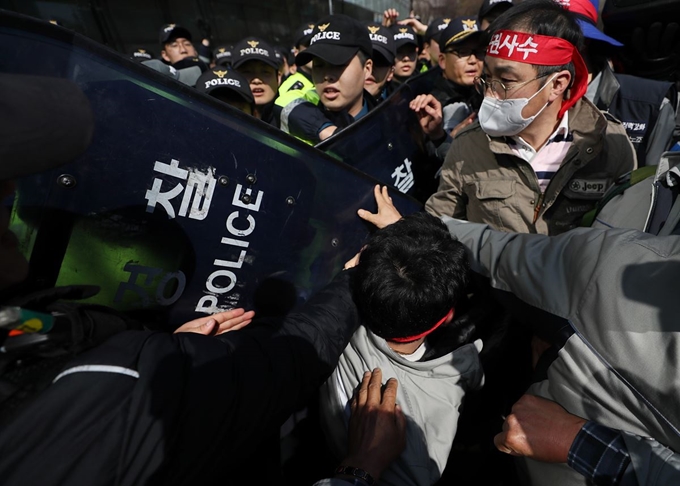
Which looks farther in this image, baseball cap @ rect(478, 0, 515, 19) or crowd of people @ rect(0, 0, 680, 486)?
baseball cap @ rect(478, 0, 515, 19)

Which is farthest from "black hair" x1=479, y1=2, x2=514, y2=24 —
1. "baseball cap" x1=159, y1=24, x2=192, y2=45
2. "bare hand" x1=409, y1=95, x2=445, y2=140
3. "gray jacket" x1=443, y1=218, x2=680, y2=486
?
"baseball cap" x1=159, y1=24, x2=192, y2=45

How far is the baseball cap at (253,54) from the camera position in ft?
12.7

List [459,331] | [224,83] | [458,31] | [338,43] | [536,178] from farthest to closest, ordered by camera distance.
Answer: [458,31] < [224,83] < [338,43] < [536,178] < [459,331]

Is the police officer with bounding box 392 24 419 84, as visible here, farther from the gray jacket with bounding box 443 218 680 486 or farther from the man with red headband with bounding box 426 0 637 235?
the gray jacket with bounding box 443 218 680 486

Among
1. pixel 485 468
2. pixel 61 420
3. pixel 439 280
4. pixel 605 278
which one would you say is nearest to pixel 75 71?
pixel 61 420

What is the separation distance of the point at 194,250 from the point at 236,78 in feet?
7.15

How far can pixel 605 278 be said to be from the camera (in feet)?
2.97

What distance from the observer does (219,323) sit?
4.57 feet

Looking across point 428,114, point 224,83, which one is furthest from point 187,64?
point 428,114

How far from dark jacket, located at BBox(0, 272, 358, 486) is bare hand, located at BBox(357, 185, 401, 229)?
2.28 feet

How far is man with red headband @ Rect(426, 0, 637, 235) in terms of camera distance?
160 centimetres

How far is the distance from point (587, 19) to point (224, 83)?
246cm

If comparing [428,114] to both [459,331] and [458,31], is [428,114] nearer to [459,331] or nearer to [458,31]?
[459,331]

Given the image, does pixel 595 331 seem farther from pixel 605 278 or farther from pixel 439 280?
pixel 439 280
